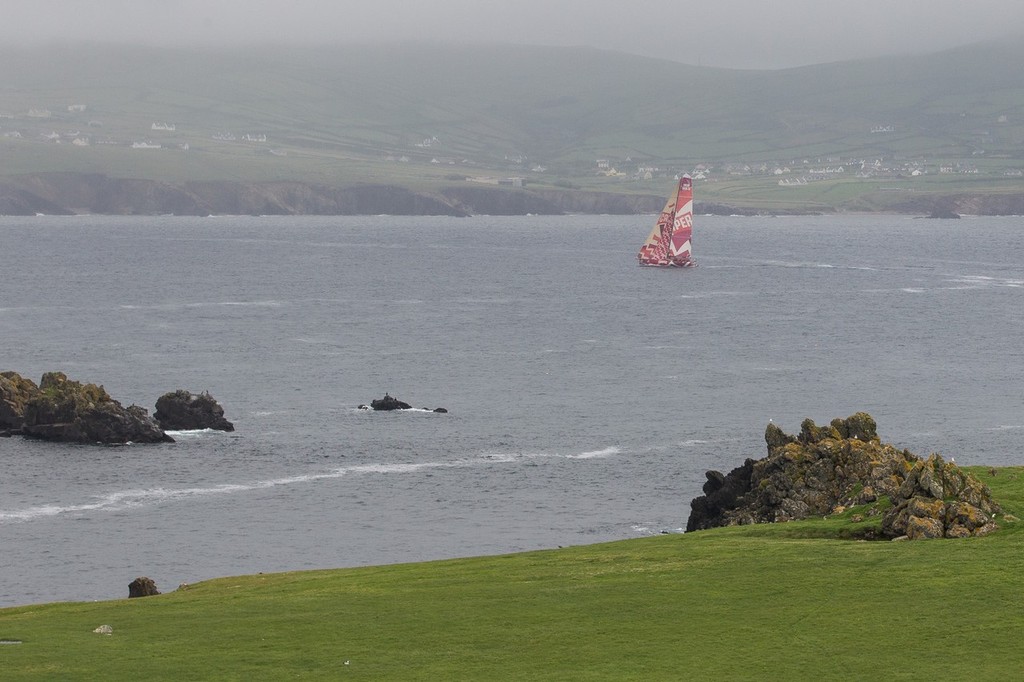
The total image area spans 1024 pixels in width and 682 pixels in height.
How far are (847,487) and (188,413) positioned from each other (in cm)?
5447

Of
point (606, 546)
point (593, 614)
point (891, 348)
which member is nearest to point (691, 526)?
point (606, 546)

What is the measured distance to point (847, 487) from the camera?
188 ft

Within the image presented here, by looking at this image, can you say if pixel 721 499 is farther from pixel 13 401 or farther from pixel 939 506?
pixel 13 401

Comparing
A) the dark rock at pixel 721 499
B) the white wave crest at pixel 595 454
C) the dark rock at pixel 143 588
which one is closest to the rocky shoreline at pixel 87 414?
the white wave crest at pixel 595 454

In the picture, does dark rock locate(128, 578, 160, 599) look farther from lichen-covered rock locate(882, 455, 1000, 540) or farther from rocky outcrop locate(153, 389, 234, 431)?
rocky outcrop locate(153, 389, 234, 431)

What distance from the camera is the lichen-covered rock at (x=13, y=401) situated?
9831 cm

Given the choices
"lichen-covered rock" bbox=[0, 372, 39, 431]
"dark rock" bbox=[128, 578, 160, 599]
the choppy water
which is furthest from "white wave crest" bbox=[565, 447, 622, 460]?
"dark rock" bbox=[128, 578, 160, 599]

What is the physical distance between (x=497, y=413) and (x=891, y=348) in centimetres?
5350

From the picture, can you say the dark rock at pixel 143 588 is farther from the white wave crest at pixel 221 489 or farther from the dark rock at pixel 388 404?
the dark rock at pixel 388 404

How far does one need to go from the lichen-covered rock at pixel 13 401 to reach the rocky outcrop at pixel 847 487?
167 ft

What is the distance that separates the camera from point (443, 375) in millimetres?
124812

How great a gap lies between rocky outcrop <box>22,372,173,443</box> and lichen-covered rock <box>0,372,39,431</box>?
747mm

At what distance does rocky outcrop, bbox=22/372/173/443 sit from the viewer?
9531cm

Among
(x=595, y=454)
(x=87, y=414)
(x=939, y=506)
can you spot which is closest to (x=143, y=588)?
(x=939, y=506)
